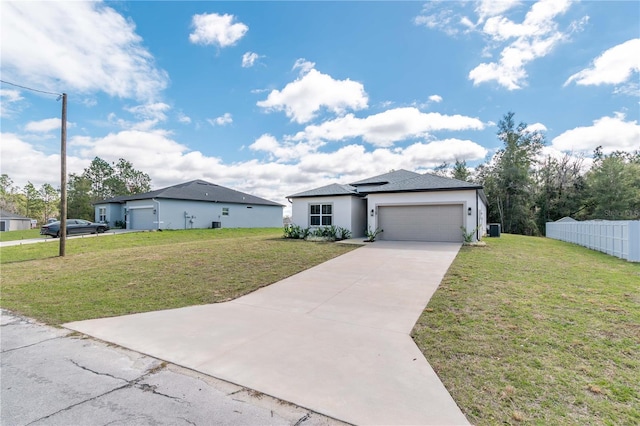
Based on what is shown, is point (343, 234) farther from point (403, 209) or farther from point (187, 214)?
point (187, 214)

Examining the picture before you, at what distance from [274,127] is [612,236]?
1736 cm

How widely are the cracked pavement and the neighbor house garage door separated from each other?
13590 mm

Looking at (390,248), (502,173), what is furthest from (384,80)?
(502,173)

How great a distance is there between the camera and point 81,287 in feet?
23.3

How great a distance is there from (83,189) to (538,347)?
48683mm

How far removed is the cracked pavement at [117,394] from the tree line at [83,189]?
43201 millimetres

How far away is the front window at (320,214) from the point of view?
55.9 ft

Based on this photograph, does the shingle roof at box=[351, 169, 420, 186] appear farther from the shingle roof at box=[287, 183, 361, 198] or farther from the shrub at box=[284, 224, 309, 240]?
the shrub at box=[284, 224, 309, 240]

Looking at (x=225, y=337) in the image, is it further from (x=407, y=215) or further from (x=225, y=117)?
(x=225, y=117)

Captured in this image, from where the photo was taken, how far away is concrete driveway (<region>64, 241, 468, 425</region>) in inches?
105

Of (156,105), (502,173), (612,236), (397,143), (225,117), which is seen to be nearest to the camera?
(612,236)

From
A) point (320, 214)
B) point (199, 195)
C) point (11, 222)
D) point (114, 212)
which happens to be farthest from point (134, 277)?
point (11, 222)

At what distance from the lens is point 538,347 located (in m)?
3.65

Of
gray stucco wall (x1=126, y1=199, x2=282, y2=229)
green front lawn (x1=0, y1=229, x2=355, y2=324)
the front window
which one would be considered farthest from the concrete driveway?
gray stucco wall (x1=126, y1=199, x2=282, y2=229)
